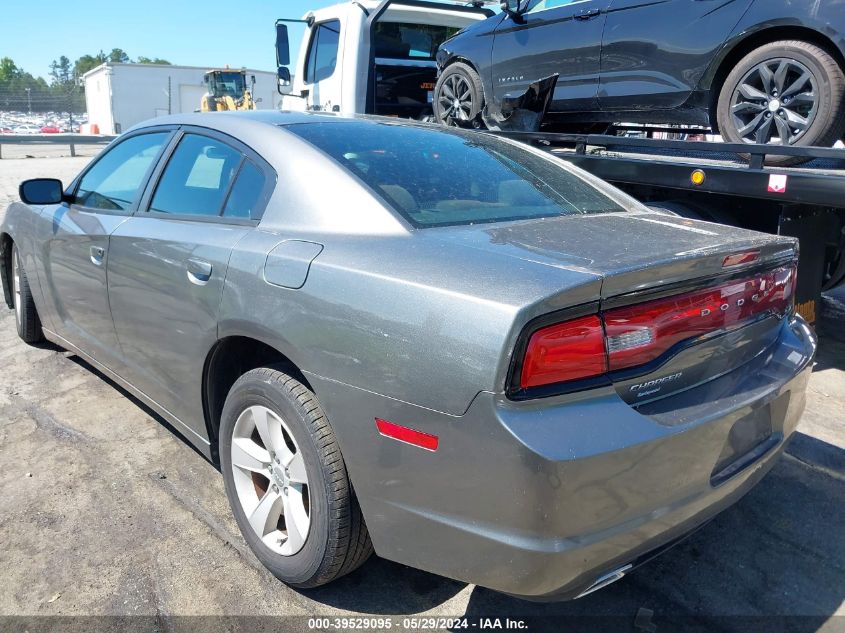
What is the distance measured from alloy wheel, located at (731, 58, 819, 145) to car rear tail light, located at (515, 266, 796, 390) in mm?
2292

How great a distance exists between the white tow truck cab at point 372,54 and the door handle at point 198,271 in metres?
5.75

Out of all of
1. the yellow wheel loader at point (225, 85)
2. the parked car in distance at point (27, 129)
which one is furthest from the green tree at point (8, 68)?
the yellow wheel loader at point (225, 85)

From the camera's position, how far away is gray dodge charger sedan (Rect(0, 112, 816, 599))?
5.61ft

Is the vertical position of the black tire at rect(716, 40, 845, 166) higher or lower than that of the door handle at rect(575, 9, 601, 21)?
lower

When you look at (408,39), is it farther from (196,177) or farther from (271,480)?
(271,480)

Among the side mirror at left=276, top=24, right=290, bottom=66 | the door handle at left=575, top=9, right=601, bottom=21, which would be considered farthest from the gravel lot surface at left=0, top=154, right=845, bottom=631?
the side mirror at left=276, top=24, right=290, bottom=66

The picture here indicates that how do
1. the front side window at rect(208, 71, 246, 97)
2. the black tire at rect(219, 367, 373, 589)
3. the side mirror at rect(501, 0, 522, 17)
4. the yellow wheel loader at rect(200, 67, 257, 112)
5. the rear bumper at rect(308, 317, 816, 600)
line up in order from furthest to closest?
the front side window at rect(208, 71, 246, 97) < the yellow wheel loader at rect(200, 67, 257, 112) < the side mirror at rect(501, 0, 522, 17) < the black tire at rect(219, 367, 373, 589) < the rear bumper at rect(308, 317, 816, 600)

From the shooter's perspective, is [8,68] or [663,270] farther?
[8,68]

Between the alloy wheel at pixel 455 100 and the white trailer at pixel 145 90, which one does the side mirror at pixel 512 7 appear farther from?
the white trailer at pixel 145 90

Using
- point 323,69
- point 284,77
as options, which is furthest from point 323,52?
point 284,77

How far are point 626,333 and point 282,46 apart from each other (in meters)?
8.11

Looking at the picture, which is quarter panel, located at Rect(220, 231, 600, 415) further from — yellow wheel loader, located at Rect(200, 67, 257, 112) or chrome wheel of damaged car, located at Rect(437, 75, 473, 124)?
yellow wheel loader, located at Rect(200, 67, 257, 112)

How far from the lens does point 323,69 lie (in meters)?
8.64

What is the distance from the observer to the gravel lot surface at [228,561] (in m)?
2.29
